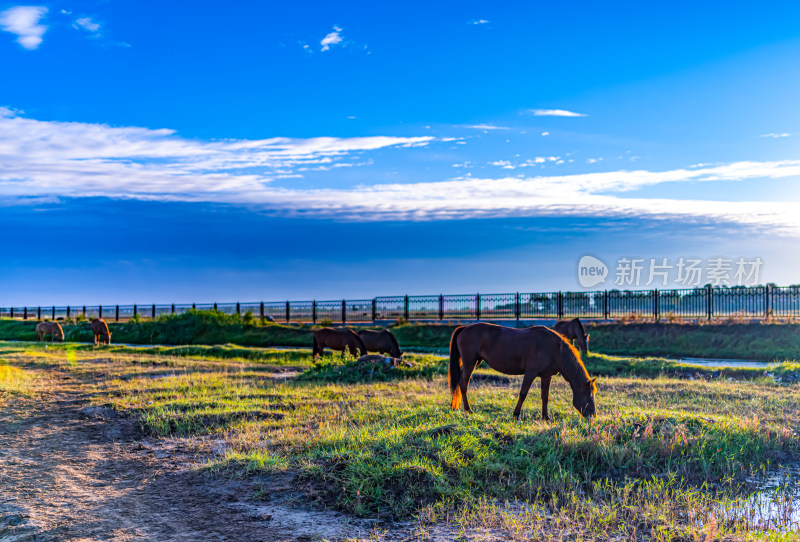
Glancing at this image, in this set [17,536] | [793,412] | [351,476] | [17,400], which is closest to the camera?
[17,536]

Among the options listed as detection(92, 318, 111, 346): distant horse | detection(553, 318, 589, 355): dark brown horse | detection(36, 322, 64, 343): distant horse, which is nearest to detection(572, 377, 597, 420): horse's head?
detection(553, 318, 589, 355): dark brown horse

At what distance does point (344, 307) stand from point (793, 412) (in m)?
38.0

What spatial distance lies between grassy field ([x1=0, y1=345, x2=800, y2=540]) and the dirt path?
1.58 feet

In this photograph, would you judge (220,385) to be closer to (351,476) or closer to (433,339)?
(351,476)

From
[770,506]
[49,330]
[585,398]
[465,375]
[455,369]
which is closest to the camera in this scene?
[770,506]

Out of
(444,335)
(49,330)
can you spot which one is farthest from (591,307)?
(49,330)

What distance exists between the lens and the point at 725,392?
14.0 m

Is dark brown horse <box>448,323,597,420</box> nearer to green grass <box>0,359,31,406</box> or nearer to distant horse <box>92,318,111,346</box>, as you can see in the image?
green grass <box>0,359,31,406</box>

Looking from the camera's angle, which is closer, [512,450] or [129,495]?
[129,495]

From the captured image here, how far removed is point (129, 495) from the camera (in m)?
7.39

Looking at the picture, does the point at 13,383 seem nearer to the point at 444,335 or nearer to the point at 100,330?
the point at 100,330

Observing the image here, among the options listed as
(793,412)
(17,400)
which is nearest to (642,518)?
(793,412)

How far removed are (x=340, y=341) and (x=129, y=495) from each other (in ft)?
48.2

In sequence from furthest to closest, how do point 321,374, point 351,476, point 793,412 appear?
1. point 321,374
2. point 793,412
3. point 351,476
